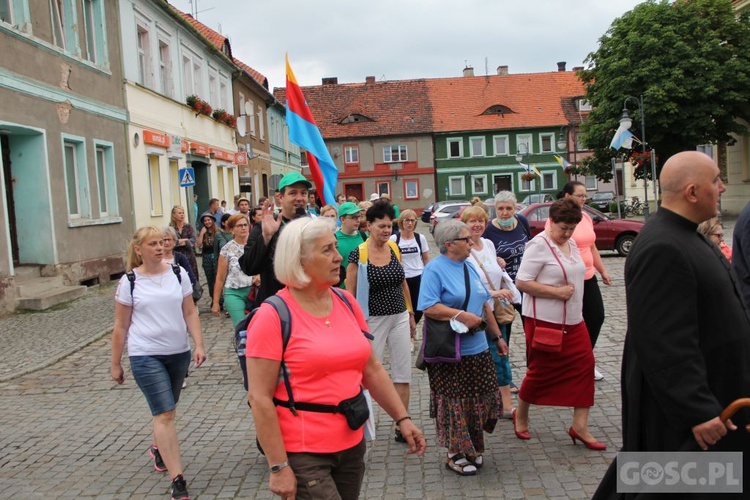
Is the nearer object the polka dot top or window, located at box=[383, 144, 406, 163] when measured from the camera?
the polka dot top

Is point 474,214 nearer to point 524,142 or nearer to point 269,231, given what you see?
point 269,231

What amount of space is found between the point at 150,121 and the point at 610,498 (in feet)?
64.9

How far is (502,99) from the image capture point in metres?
63.5

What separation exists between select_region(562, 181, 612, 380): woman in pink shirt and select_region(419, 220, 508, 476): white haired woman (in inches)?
39.2

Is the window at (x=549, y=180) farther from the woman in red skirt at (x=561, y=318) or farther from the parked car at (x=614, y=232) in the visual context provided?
the woman in red skirt at (x=561, y=318)

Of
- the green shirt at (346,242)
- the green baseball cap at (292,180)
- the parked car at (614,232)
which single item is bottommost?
the parked car at (614,232)

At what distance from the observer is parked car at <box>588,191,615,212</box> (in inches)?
1816

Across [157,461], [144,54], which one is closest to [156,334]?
[157,461]

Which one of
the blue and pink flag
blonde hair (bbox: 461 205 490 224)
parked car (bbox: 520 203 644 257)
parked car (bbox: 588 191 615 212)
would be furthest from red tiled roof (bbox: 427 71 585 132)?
blonde hair (bbox: 461 205 490 224)

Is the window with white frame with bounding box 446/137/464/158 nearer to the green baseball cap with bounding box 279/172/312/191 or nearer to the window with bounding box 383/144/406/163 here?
the window with bounding box 383/144/406/163

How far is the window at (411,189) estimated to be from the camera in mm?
61312

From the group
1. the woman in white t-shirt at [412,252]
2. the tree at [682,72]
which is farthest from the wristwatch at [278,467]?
the tree at [682,72]

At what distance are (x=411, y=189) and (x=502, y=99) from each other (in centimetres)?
1098

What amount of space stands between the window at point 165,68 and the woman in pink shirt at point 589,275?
1818 centimetres
